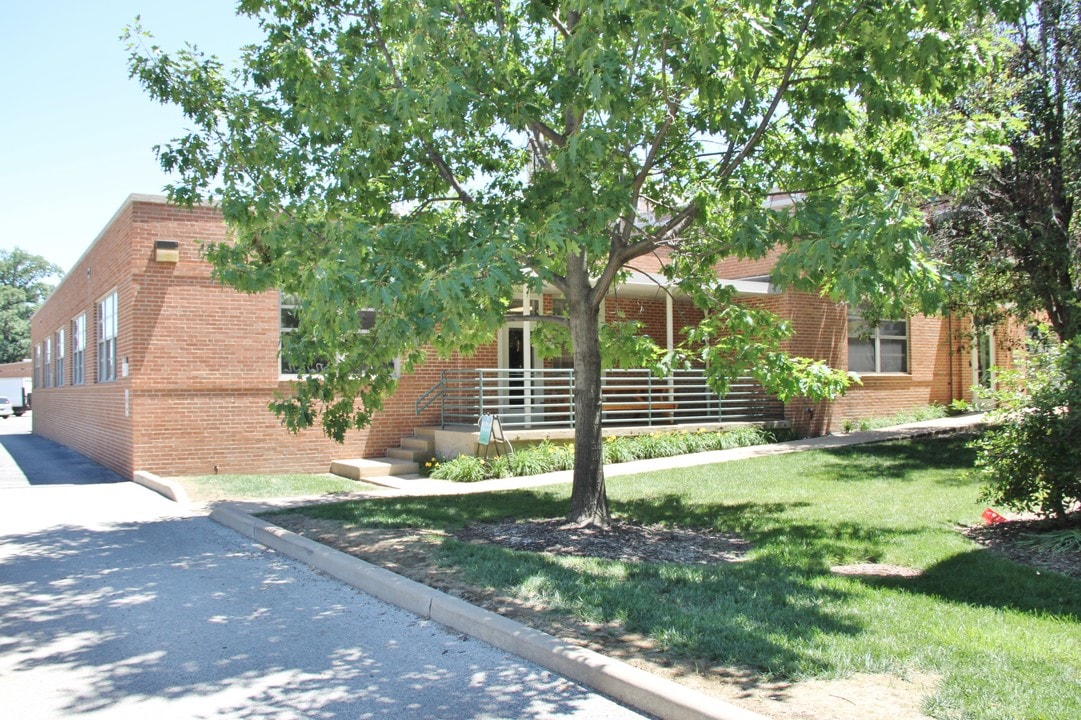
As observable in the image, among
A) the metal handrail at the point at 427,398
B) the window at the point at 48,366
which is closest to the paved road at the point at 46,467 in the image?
the window at the point at 48,366

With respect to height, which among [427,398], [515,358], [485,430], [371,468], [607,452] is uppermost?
[515,358]

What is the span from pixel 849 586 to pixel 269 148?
665 cm

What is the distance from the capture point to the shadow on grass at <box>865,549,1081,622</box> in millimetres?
5992

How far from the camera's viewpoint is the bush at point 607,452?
539 inches

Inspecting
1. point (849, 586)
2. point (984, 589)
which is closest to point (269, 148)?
point (849, 586)

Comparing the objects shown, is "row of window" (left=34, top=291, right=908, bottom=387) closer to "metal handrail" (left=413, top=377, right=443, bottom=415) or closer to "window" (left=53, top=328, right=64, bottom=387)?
"window" (left=53, top=328, right=64, bottom=387)

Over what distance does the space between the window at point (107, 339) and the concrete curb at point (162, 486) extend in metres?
2.86

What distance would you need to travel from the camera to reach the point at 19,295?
7719 centimetres

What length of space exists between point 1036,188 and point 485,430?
31.4 feet

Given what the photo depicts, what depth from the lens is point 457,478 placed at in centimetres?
1354

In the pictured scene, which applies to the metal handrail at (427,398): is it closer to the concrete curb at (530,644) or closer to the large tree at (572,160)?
the large tree at (572,160)

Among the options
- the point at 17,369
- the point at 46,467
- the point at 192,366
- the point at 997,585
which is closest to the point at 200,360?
the point at 192,366

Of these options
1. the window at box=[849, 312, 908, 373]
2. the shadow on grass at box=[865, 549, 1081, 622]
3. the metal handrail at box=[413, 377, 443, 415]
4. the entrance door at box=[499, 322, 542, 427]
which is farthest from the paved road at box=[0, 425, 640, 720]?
the window at box=[849, 312, 908, 373]

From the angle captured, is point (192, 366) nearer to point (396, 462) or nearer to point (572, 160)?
point (396, 462)
